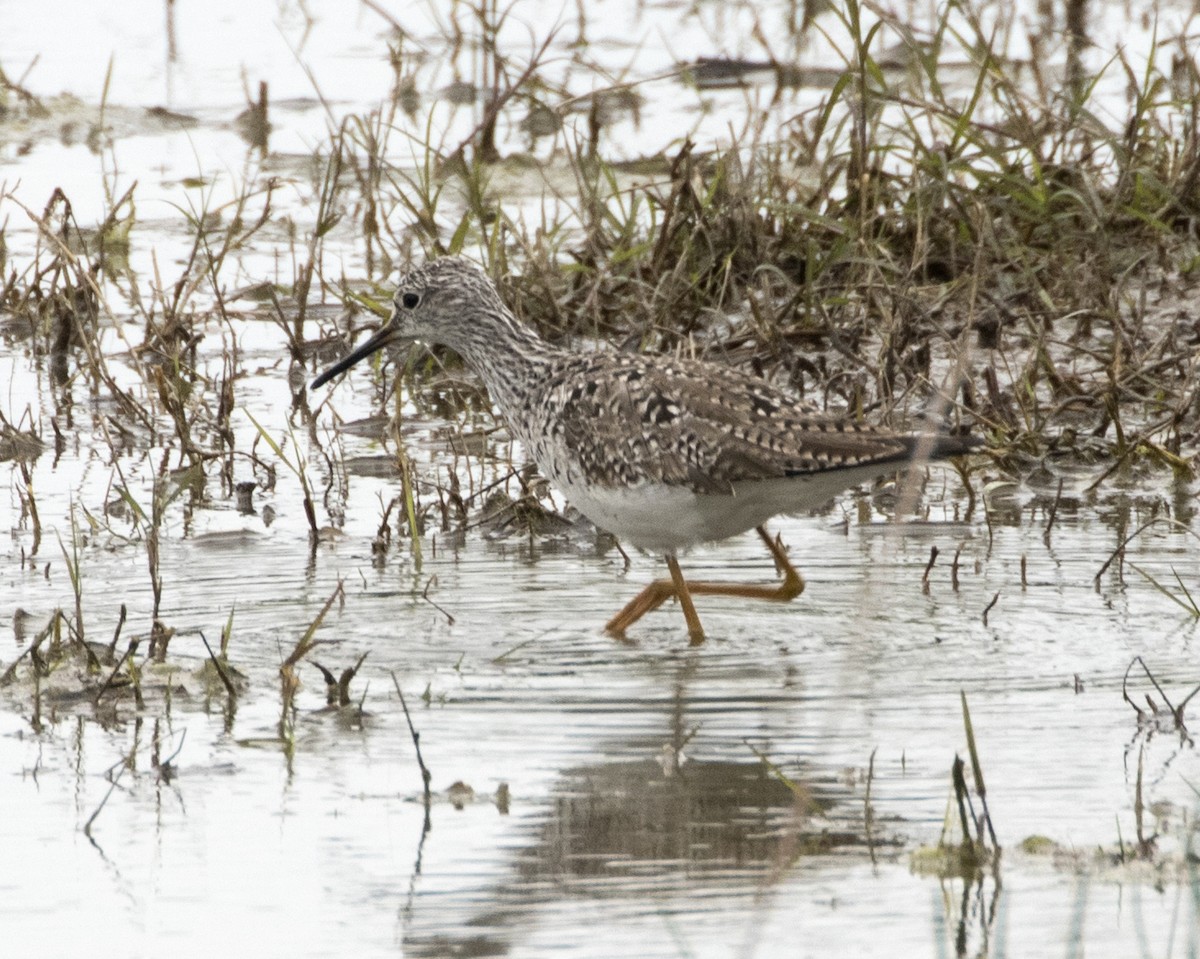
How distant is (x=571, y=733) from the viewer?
16.6 ft

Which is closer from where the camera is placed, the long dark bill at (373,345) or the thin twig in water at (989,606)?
the thin twig in water at (989,606)

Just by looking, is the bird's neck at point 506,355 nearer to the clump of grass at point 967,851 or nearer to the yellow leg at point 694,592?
the yellow leg at point 694,592

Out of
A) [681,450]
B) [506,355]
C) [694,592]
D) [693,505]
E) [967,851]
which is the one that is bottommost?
[967,851]

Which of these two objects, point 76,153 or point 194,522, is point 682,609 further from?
point 76,153

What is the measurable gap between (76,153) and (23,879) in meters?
7.78

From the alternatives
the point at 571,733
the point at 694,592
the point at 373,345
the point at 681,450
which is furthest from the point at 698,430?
the point at 373,345

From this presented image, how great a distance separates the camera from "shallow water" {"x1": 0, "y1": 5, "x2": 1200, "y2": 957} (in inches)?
157

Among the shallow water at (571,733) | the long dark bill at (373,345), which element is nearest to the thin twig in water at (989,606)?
the shallow water at (571,733)

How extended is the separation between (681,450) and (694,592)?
67 cm

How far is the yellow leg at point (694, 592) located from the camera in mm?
6137

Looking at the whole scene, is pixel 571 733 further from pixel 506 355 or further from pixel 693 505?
pixel 506 355

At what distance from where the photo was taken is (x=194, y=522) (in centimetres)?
712

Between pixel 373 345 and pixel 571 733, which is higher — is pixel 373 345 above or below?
above

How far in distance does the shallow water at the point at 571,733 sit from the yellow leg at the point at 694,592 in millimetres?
78
